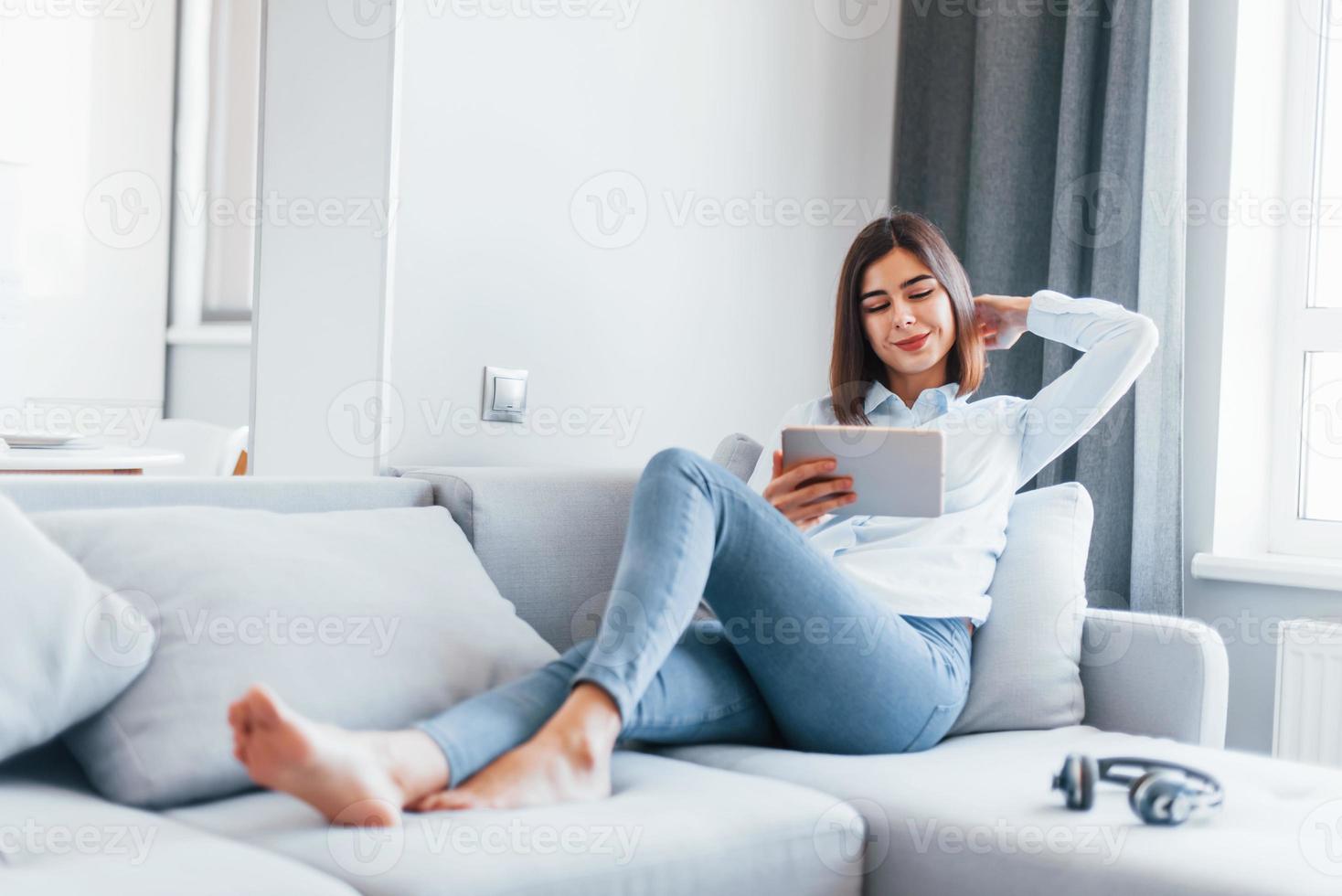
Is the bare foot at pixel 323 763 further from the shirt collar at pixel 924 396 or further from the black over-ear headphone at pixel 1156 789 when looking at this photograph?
A: the shirt collar at pixel 924 396

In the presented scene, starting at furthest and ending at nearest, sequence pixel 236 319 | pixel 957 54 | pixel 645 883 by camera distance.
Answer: pixel 236 319 < pixel 957 54 < pixel 645 883

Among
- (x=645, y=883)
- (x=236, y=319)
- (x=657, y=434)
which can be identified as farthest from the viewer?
(x=236, y=319)

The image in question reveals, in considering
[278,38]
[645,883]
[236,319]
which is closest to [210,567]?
[645,883]

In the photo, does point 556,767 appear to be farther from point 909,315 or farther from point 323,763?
point 909,315

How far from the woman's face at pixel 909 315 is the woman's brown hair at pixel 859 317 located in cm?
1

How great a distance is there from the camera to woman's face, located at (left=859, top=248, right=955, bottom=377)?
2051mm

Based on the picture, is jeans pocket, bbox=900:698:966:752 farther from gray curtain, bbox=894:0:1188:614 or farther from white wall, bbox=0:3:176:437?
white wall, bbox=0:3:176:437

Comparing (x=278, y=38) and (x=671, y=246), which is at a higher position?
(x=278, y=38)

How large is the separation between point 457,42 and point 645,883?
1.47m

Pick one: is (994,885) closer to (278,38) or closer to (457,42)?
(457,42)

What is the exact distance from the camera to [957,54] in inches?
117

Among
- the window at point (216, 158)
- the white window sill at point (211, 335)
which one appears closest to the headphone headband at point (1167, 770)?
the white window sill at point (211, 335)

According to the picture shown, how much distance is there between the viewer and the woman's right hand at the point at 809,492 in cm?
178

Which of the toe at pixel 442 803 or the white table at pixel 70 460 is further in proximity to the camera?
the white table at pixel 70 460
